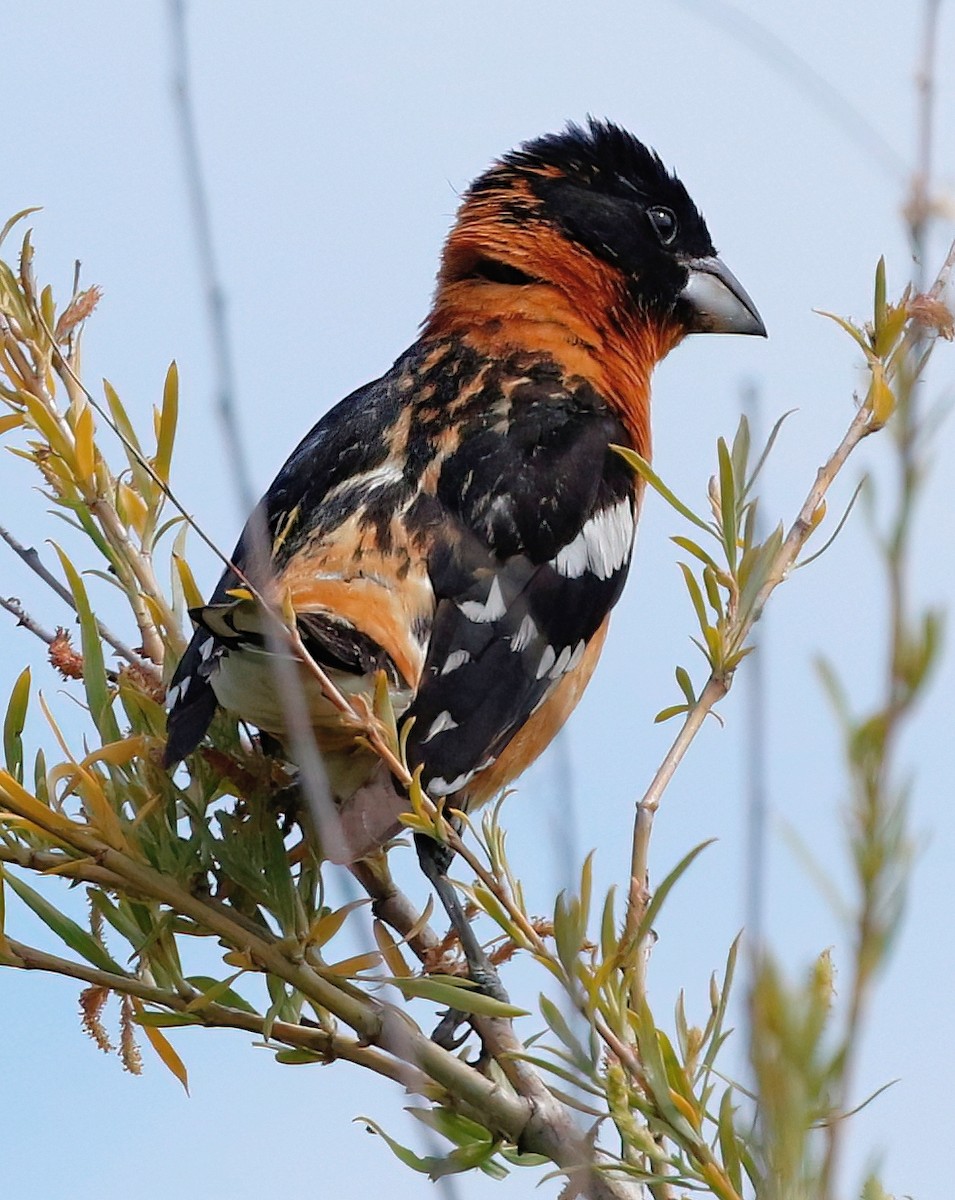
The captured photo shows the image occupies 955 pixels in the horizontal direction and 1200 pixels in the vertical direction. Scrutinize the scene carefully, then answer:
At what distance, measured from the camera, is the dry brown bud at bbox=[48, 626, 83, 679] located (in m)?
2.36

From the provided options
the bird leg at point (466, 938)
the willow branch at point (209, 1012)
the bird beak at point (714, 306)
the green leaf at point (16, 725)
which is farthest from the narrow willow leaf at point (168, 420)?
the bird beak at point (714, 306)

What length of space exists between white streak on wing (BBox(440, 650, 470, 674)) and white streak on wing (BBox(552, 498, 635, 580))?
38 cm

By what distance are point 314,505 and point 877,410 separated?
53.7 inches

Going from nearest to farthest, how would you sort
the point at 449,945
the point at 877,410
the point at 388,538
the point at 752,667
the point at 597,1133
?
the point at 752,667, the point at 597,1133, the point at 877,410, the point at 449,945, the point at 388,538

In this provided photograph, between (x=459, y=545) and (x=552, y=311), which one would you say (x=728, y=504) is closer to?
(x=459, y=545)

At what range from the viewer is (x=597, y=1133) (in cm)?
153

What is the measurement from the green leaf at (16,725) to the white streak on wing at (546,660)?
1223 millimetres

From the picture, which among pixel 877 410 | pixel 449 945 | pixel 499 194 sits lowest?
pixel 449 945

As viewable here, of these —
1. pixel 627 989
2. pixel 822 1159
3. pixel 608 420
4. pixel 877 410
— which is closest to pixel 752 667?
pixel 822 1159

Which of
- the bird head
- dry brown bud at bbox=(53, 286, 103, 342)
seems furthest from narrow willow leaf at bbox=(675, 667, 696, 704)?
the bird head

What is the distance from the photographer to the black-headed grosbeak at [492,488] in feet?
8.96

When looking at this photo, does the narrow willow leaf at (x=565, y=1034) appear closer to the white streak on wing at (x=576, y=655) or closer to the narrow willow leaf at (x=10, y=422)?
the narrow willow leaf at (x=10, y=422)

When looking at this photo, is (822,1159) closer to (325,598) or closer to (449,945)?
(449,945)

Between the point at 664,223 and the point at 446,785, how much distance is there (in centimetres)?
205
